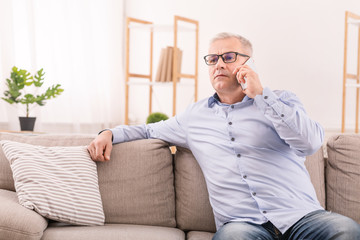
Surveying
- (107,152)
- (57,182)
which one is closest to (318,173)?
(107,152)

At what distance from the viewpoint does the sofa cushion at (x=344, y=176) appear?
1.89 metres

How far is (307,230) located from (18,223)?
0.98 m

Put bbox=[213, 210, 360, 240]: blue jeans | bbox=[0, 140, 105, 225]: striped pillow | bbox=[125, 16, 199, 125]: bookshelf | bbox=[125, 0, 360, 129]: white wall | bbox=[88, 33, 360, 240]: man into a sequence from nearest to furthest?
bbox=[213, 210, 360, 240]: blue jeans
bbox=[88, 33, 360, 240]: man
bbox=[0, 140, 105, 225]: striped pillow
bbox=[125, 0, 360, 129]: white wall
bbox=[125, 16, 199, 125]: bookshelf

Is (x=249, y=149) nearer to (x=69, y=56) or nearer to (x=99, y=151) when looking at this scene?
(x=99, y=151)

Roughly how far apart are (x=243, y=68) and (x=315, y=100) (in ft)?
7.38

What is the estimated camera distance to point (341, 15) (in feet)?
11.9

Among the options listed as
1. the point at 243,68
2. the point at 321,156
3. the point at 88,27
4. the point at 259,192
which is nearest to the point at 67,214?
the point at 259,192

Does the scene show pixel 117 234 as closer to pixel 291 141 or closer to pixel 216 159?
pixel 216 159

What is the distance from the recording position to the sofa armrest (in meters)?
1.52

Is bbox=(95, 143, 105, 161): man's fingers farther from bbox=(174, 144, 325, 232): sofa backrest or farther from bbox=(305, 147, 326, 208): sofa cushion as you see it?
bbox=(305, 147, 326, 208): sofa cushion

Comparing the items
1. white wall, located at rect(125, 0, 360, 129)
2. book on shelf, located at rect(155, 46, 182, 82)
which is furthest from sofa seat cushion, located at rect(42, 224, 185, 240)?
white wall, located at rect(125, 0, 360, 129)

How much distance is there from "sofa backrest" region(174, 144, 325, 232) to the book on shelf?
1909 millimetres

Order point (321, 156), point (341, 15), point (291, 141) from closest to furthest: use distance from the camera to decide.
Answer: point (291, 141) → point (321, 156) → point (341, 15)

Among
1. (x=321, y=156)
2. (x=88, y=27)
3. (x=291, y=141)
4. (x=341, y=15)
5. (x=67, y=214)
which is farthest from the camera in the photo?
(x=88, y=27)
